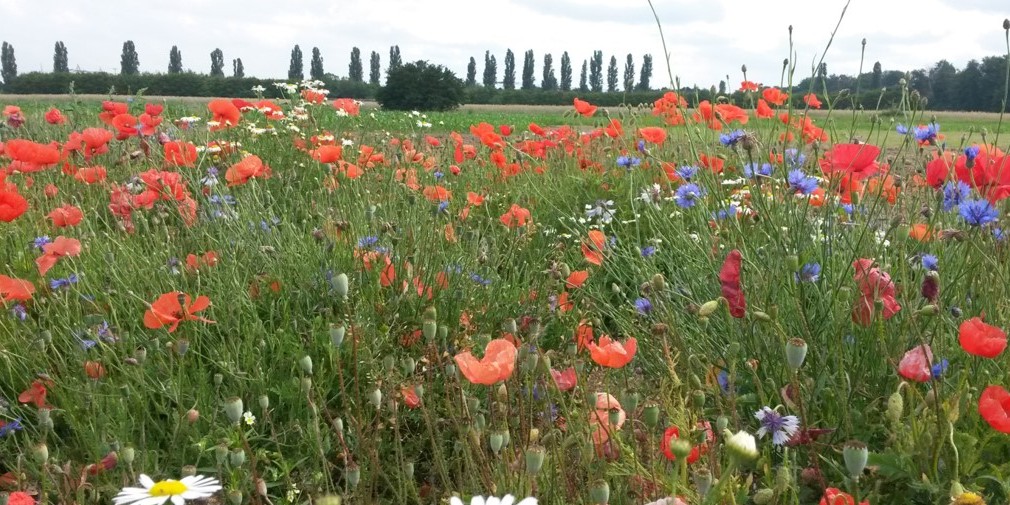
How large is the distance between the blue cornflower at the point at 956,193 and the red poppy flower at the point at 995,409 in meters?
1.14

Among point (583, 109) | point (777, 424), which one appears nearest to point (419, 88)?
point (583, 109)

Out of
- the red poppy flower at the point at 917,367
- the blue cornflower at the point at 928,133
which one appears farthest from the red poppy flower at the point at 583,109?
the red poppy flower at the point at 917,367

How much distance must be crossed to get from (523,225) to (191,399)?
149 centimetres

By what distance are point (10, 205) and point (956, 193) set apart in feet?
8.66

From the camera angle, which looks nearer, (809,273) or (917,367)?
(917,367)

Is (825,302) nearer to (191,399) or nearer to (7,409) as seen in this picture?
(191,399)

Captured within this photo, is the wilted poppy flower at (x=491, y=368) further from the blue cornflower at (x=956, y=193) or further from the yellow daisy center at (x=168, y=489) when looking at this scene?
the blue cornflower at (x=956, y=193)

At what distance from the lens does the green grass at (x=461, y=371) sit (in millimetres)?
1412

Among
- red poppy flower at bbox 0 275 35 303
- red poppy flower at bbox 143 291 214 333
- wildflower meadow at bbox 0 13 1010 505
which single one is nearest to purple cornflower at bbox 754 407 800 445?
wildflower meadow at bbox 0 13 1010 505

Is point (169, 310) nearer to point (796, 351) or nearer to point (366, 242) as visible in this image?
point (366, 242)

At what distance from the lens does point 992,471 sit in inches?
55.1

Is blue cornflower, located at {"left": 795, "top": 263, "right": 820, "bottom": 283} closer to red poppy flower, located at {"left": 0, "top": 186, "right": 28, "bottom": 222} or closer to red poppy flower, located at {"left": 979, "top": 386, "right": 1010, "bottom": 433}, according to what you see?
red poppy flower, located at {"left": 979, "top": 386, "right": 1010, "bottom": 433}

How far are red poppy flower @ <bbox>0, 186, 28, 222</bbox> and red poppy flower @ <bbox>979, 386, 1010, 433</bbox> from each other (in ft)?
7.81

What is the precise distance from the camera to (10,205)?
2.33 metres
